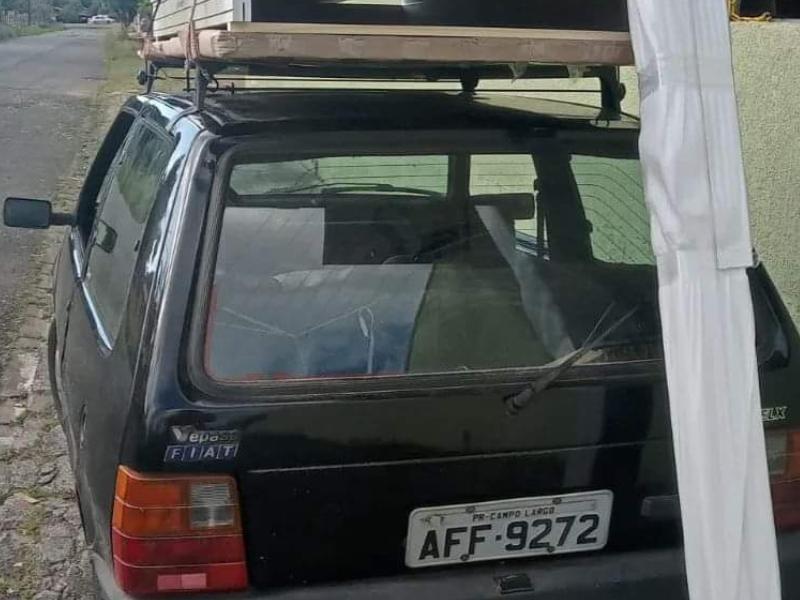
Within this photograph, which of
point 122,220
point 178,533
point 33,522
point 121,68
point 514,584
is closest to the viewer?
point 178,533

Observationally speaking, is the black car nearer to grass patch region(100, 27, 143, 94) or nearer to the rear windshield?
the rear windshield

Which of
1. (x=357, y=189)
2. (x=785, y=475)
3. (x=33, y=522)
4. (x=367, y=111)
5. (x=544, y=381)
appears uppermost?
(x=367, y=111)

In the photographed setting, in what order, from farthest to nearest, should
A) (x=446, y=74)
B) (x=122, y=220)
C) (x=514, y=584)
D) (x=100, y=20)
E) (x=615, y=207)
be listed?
(x=100, y=20)
(x=446, y=74)
(x=122, y=220)
(x=615, y=207)
(x=514, y=584)

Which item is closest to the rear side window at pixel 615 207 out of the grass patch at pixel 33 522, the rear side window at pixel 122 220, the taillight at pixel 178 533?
the rear side window at pixel 122 220

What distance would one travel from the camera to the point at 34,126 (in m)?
18.0

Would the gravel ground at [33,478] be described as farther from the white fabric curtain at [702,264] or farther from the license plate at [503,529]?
the white fabric curtain at [702,264]

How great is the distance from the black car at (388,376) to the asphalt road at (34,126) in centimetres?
454

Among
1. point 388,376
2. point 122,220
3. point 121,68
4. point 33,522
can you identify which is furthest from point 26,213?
point 121,68

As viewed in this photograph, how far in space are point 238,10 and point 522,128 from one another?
81 centimetres

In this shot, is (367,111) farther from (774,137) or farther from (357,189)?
(774,137)

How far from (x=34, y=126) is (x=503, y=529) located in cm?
1720

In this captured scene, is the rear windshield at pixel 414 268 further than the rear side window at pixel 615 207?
No

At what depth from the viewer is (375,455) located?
229 centimetres

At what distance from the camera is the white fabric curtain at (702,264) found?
212cm
